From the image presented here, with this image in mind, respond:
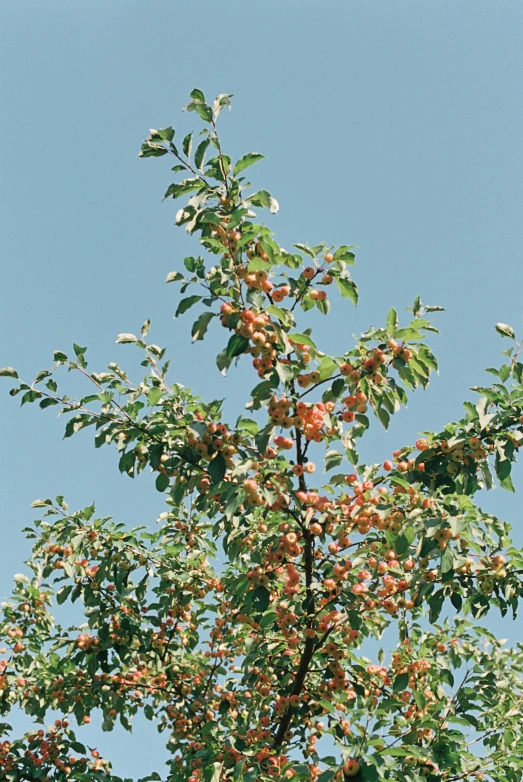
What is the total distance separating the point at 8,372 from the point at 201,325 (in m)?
1.39

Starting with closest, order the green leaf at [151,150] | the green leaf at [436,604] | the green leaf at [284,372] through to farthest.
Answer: the green leaf at [284,372], the green leaf at [436,604], the green leaf at [151,150]

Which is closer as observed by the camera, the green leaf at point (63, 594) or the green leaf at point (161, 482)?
the green leaf at point (161, 482)

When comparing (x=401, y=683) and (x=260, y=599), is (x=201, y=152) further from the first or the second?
(x=401, y=683)

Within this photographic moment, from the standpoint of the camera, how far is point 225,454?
3938 mm

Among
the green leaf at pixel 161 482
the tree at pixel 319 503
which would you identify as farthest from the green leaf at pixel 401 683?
the green leaf at pixel 161 482

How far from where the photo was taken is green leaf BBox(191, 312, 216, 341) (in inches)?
158

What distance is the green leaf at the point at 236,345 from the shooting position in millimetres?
3834

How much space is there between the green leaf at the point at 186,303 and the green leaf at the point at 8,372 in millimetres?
1237

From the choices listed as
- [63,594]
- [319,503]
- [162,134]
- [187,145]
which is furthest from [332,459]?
[63,594]

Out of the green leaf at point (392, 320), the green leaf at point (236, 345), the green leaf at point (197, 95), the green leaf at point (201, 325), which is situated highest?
the green leaf at point (197, 95)

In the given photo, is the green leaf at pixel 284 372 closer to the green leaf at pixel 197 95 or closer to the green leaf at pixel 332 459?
the green leaf at pixel 332 459

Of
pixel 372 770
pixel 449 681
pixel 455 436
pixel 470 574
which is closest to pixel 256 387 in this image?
pixel 455 436

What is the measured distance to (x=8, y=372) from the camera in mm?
4438

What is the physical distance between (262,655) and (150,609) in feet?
5.30
